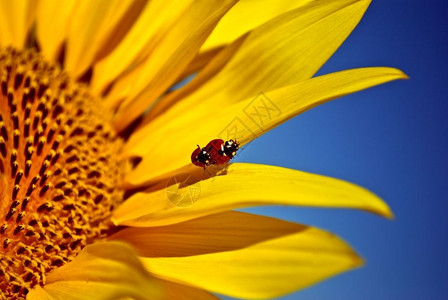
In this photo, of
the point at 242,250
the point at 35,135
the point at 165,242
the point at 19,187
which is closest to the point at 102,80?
the point at 35,135

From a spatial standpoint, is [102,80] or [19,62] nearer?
[19,62]

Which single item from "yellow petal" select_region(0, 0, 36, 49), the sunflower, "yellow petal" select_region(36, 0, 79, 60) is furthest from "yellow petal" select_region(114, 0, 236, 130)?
"yellow petal" select_region(0, 0, 36, 49)

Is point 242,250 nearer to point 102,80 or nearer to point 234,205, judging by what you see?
point 234,205

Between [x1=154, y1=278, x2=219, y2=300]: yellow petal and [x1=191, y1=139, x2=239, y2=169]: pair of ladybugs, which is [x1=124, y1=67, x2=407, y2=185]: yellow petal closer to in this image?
[x1=191, y1=139, x2=239, y2=169]: pair of ladybugs

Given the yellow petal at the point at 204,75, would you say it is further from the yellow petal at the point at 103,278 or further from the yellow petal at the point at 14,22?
the yellow petal at the point at 103,278

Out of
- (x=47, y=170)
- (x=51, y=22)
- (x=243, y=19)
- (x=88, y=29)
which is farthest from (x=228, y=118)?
(x=51, y=22)

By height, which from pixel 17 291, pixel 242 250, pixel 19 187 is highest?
pixel 19 187

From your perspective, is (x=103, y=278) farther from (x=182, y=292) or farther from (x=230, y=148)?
(x=230, y=148)

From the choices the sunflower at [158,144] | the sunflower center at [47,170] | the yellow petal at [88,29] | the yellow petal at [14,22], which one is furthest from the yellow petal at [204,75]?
the yellow petal at [14,22]
